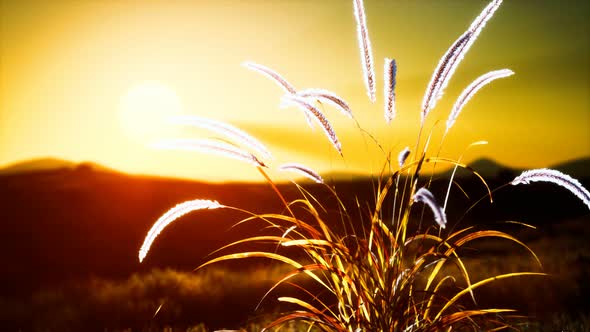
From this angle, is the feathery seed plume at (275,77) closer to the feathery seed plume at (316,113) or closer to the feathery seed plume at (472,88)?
the feathery seed plume at (316,113)

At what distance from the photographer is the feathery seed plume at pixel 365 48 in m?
3.25

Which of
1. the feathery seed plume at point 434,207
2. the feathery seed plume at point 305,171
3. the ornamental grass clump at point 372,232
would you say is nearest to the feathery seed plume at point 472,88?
the ornamental grass clump at point 372,232

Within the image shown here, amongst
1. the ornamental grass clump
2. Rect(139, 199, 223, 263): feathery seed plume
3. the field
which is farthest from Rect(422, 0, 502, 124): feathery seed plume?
Rect(139, 199, 223, 263): feathery seed plume

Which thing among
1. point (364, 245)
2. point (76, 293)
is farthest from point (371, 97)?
point (76, 293)

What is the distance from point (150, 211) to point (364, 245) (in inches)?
535

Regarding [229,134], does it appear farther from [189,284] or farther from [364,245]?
[189,284]

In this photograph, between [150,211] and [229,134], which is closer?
[229,134]

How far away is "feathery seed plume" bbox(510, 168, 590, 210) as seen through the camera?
9.68 ft

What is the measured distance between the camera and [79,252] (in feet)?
36.8

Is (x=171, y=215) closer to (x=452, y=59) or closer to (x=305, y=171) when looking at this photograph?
(x=305, y=171)

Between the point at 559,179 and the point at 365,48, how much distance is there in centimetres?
116

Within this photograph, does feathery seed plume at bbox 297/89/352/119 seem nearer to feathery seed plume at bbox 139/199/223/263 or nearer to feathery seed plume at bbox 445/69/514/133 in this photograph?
feathery seed plume at bbox 445/69/514/133

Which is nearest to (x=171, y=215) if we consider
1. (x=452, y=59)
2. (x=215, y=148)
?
(x=215, y=148)

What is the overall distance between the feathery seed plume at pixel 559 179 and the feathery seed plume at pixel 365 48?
0.88 metres
